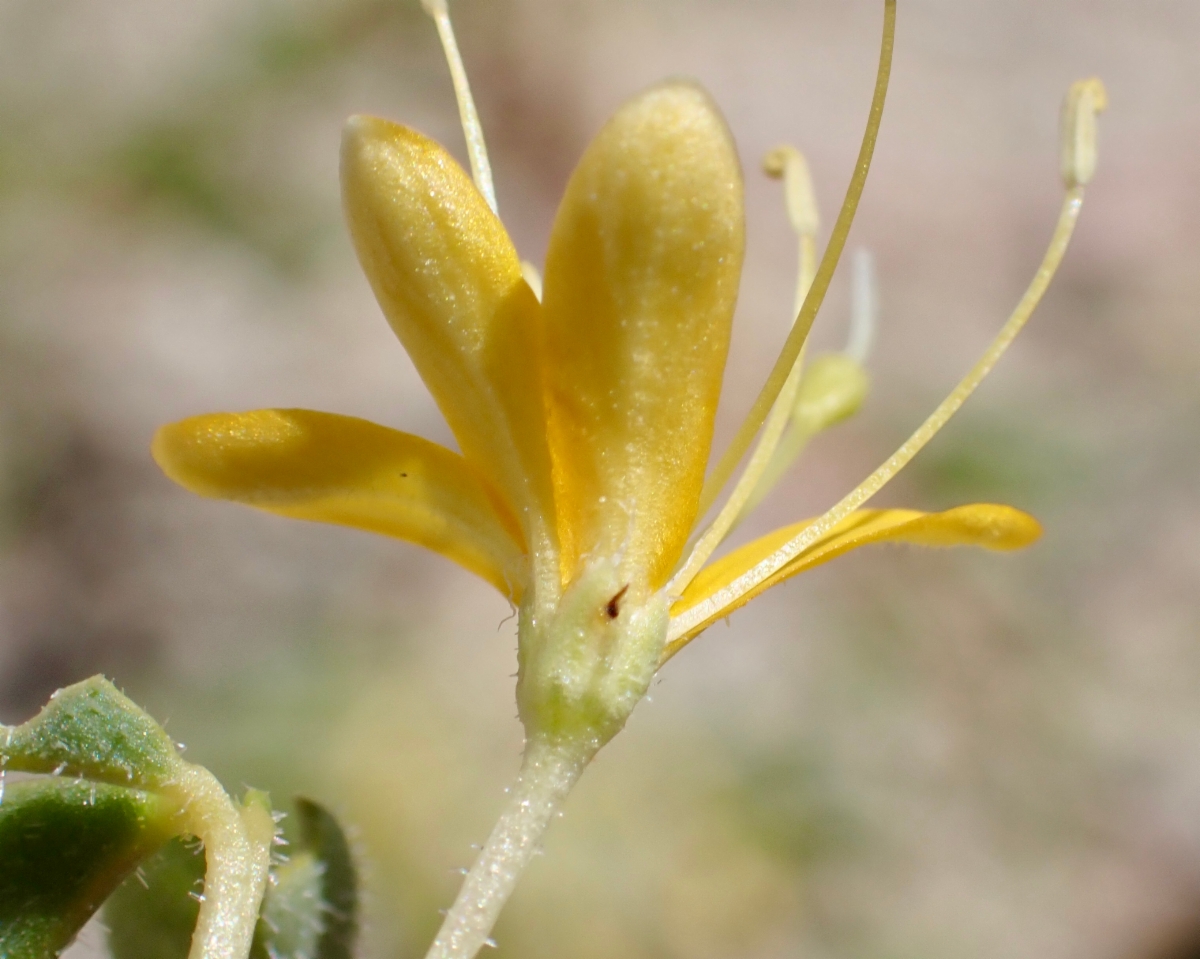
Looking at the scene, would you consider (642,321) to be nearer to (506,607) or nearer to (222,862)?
(222,862)

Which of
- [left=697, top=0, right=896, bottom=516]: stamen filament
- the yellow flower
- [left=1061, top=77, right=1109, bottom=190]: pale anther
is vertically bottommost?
the yellow flower

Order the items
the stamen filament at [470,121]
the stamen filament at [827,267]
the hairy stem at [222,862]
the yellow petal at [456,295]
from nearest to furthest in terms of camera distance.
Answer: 1. the hairy stem at [222,862]
2. the yellow petal at [456,295]
3. the stamen filament at [827,267]
4. the stamen filament at [470,121]

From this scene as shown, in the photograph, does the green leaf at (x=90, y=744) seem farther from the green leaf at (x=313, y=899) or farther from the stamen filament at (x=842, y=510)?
the stamen filament at (x=842, y=510)

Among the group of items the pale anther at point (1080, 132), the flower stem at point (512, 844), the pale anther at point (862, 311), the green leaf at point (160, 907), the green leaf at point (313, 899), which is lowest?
the green leaf at point (160, 907)

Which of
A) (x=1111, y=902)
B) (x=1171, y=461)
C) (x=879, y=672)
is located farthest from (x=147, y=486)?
(x=1171, y=461)

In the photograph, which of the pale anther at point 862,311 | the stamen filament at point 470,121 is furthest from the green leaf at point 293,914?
the pale anther at point 862,311

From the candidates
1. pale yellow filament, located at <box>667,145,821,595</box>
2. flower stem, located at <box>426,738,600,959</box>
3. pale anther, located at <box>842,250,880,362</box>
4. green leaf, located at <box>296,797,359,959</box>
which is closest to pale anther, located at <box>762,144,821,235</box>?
pale yellow filament, located at <box>667,145,821,595</box>

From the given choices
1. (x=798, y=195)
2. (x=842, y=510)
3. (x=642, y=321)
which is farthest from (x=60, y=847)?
(x=798, y=195)

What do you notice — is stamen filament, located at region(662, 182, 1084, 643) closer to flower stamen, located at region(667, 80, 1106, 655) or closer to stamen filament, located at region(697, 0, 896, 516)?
flower stamen, located at region(667, 80, 1106, 655)
